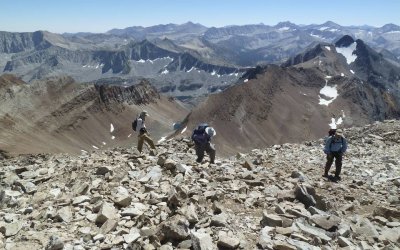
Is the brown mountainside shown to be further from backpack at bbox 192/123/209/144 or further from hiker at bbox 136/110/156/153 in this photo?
backpack at bbox 192/123/209/144

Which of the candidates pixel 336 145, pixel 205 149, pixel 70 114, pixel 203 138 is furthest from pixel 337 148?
pixel 70 114

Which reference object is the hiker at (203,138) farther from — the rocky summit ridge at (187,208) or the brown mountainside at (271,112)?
the brown mountainside at (271,112)

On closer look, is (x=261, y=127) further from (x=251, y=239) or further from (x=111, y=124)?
(x=251, y=239)

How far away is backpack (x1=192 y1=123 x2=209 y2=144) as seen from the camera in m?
21.2

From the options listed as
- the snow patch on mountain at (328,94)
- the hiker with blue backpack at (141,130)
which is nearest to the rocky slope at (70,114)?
the snow patch on mountain at (328,94)

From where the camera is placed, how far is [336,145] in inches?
835

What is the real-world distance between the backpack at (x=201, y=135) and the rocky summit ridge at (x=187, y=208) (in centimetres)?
160

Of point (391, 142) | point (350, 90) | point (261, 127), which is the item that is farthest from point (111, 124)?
point (391, 142)

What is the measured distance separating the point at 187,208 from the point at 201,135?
8.37 meters

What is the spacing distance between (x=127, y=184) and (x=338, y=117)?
16581 centimetres

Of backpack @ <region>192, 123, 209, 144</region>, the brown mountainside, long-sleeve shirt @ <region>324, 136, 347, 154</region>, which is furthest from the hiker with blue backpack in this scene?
the brown mountainside

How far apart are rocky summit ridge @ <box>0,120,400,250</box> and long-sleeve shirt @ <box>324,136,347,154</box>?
1.39m

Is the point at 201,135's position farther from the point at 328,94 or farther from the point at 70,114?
the point at 328,94

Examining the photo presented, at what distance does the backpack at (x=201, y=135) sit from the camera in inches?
834
